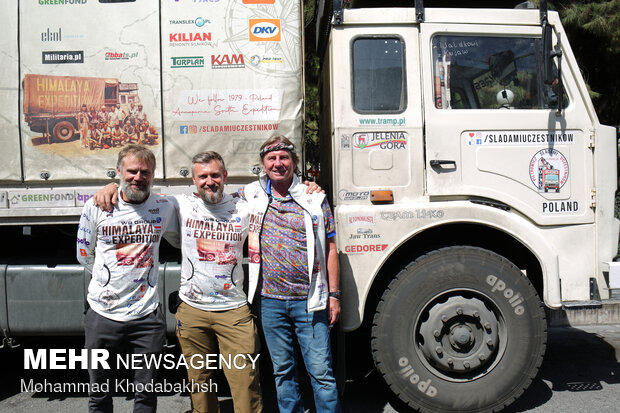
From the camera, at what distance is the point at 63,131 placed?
3797mm

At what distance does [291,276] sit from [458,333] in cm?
135

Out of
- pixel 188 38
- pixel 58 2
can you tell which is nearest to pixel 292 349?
pixel 188 38

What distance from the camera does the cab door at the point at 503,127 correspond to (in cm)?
378

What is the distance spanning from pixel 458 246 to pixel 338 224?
0.90 metres

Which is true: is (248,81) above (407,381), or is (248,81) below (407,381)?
above

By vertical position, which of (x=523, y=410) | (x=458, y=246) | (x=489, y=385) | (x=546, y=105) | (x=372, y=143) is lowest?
(x=523, y=410)

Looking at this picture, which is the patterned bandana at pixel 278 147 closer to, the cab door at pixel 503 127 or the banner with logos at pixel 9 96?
the cab door at pixel 503 127

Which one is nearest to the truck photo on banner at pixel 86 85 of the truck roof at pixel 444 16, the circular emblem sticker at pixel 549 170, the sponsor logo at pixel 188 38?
the sponsor logo at pixel 188 38

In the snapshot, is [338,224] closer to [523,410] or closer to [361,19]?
[361,19]

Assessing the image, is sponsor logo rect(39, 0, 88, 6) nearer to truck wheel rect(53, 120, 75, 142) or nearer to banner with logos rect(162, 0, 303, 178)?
banner with logos rect(162, 0, 303, 178)

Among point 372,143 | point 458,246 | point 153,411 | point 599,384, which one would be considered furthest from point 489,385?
point 153,411

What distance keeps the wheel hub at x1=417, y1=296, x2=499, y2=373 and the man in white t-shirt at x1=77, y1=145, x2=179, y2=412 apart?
1.86 m

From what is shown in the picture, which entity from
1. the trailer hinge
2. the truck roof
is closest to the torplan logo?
the truck roof

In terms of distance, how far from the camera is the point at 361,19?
3807mm
